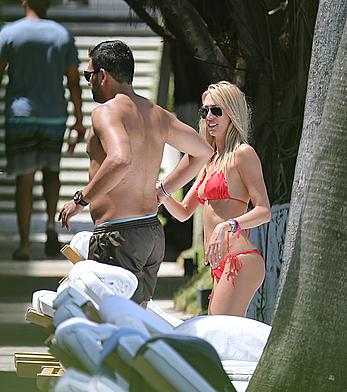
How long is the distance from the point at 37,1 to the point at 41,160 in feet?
4.57

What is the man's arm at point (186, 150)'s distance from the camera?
6.21 m

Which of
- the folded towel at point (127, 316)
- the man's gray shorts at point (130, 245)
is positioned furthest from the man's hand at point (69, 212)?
the folded towel at point (127, 316)

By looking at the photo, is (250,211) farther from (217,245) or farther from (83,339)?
(83,339)

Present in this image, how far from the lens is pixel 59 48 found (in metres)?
11.2

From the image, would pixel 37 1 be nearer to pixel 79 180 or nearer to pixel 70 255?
Result: pixel 79 180

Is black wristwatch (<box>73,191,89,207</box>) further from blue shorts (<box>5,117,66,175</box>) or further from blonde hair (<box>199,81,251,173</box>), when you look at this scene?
blue shorts (<box>5,117,66,175</box>)

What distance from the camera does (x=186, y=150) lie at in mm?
6262

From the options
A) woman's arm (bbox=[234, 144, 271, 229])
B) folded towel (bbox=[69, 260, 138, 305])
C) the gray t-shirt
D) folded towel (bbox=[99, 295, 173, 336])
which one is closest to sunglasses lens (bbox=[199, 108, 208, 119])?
woman's arm (bbox=[234, 144, 271, 229])

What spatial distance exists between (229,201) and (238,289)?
453 millimetres

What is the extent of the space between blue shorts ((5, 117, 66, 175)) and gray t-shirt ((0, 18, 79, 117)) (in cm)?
12

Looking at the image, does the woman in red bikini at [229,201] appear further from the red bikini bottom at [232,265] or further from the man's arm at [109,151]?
the man's arm at [109,151]

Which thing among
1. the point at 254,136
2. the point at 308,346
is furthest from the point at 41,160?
the point at 308,346

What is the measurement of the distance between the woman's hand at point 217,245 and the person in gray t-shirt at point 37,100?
16.1 ft

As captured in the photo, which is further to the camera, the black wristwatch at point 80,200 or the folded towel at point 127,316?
the black wristwatch at point 80,200
